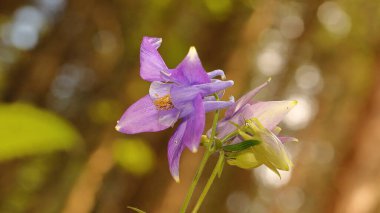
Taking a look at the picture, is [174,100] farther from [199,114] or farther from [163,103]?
[199,114]

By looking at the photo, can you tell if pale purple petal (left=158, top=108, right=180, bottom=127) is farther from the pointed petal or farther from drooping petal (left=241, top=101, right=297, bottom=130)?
drooping petal (left=241, top=101, right=297, bottom=130)

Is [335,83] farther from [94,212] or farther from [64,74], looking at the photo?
[94,212]

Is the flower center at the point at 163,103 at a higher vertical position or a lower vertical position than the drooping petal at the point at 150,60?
lower

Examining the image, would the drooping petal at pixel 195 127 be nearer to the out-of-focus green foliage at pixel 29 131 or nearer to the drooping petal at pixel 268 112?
the drooping petal at pixel 268 112

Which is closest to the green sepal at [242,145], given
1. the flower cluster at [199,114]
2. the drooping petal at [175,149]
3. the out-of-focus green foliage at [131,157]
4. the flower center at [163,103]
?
the flower cluster at [199,114]

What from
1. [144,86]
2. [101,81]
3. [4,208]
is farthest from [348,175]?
[4,208]

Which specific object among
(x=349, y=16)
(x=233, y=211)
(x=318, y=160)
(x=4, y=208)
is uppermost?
(x=349, y=16)
